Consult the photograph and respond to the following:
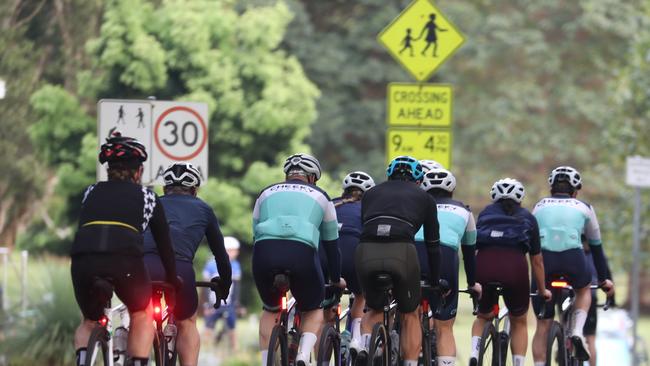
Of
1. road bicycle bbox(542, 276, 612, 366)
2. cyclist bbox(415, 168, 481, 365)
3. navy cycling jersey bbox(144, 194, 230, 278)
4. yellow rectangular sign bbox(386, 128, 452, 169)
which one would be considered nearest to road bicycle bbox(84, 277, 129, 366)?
navy cycling jersey bbox(144, 194, 230, 278)

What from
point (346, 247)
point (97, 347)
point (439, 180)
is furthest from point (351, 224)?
point (97, 347)

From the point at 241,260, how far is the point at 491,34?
1705 cm

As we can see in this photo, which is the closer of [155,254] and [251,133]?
Result: [155,254]

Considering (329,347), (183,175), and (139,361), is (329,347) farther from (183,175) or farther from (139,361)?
(139,361)

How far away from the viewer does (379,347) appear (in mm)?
12359

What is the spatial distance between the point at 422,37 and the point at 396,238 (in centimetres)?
642

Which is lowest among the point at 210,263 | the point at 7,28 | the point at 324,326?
the point at 324,326

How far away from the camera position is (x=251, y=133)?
42.9 meters

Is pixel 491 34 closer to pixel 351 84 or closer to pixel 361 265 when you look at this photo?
pixel 351 84

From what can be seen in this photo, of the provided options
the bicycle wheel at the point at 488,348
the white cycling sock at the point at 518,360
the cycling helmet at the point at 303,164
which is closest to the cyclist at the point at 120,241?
the cycling helmet at the point at 303,164

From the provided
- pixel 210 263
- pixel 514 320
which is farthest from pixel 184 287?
pixel 210 263

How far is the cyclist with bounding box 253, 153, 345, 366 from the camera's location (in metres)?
12.0

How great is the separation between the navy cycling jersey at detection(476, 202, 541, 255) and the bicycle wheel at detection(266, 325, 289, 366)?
2557mm

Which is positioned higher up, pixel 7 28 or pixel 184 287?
pixel 7 28
